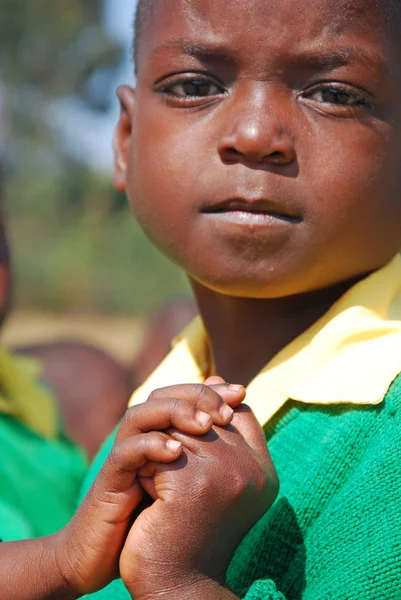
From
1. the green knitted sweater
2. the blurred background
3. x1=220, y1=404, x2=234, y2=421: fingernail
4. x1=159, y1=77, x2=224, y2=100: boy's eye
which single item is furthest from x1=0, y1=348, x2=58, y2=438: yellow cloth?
the blurred background

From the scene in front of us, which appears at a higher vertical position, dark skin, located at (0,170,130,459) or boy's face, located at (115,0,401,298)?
boy's face, located at (115,0,401,298)

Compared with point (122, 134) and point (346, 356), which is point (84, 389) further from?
point (346, 356)

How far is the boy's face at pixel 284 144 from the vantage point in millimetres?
1521

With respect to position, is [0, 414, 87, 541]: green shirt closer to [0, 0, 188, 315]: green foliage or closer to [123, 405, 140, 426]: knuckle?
[123, 405, 140, 426]: knuckle

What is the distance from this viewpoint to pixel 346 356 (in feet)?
4.87

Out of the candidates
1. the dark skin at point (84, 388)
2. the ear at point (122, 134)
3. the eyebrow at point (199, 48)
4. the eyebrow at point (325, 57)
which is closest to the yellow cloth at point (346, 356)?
the eyebrow at point (325, 57)

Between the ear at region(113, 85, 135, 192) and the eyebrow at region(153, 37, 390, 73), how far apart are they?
1.41 feet

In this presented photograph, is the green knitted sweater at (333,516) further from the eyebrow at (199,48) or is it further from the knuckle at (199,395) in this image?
the eyebrow at (199,48)

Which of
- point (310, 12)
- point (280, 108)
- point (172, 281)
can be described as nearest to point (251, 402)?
point (280, 108)

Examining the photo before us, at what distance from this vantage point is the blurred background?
508 inches

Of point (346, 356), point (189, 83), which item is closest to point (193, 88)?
point (189, 83)

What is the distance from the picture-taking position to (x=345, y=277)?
162 cm

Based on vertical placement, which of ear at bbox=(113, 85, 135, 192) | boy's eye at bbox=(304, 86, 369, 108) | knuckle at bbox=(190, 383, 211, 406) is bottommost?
knuckle at bbox=(190, 383, 211, 406)

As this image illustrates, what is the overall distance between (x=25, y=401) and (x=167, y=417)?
5.77 feet
